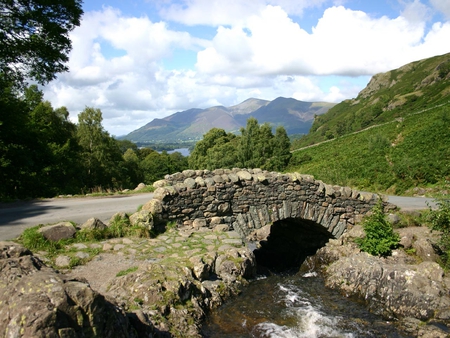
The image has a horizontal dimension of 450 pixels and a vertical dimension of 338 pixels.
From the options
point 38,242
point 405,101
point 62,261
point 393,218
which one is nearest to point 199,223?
point 62,261

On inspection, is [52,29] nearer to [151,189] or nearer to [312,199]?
[151,189]

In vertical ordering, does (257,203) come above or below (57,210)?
below

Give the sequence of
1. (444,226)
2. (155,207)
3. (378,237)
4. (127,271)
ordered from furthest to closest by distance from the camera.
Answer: (378,237), (444,226), (155,207), (127,271)

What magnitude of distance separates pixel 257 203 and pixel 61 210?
284 inches

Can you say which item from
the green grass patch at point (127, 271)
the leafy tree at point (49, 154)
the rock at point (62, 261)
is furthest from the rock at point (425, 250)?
the leafy tree at point (49, 154)

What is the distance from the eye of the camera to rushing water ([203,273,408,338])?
24.1ft

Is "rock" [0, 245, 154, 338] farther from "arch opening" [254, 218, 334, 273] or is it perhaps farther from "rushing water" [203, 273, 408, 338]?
"arch opening" [254, 218, 334, 273]

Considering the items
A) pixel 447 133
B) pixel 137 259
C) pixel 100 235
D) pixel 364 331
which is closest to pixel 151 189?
pixel 100 235

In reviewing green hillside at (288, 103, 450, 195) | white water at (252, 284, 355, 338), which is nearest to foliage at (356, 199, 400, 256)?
white water at (252, 284, 355, 338)

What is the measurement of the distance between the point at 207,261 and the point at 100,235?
10.8 ft

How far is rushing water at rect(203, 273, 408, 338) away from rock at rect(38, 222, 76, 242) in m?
4.63

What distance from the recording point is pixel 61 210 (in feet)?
40.0

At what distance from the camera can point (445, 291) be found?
29.3ft

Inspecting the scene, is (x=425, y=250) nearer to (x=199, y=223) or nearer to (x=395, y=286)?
(x=395, y=286)
